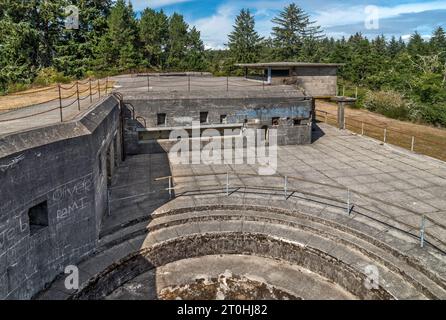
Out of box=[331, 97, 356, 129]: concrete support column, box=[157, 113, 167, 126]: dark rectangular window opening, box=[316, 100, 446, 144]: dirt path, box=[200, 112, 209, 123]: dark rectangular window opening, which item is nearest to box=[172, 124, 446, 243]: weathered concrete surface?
box=[200, 112, 209, 123]: dark rectangular window opening

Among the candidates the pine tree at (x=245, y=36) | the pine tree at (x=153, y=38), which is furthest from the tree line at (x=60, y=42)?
the pine tree at (x=245, y=36)

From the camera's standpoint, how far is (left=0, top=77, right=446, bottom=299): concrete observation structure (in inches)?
249

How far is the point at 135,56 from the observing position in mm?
37531

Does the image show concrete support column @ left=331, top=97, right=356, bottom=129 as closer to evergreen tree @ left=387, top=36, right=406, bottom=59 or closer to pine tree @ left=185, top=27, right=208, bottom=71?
pine tree @ left=185, top=27, right=208, bottom=71

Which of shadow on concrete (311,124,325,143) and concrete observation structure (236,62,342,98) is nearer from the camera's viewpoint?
shadow on concrete (311,124,325,143)

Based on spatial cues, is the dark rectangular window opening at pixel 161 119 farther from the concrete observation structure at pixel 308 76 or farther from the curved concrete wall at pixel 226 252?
the curved concrete wall at pixel 226 252

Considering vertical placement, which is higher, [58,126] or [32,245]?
[58,126]

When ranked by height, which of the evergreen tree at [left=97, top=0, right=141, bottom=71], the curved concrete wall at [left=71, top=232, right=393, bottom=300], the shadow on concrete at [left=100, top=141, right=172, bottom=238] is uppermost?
the evergreen tree at [left=97, top=0, right=141, bottom=71]

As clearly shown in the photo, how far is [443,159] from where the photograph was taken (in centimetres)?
1525
